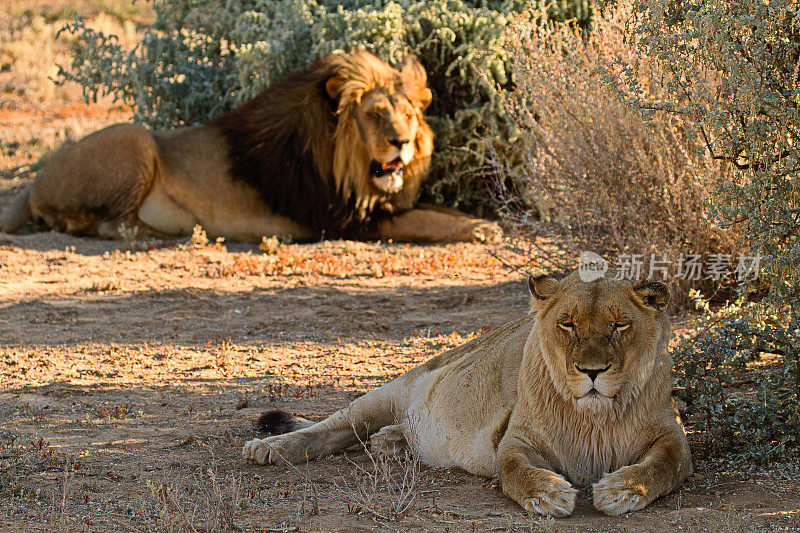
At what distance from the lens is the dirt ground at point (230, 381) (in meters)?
3.93

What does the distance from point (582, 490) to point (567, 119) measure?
4108mm

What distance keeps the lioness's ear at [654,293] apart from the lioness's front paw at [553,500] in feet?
2.50

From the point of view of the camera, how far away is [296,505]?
4102mm

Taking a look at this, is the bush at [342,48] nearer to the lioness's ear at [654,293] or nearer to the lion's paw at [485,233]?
the lion's paw at [485,233]

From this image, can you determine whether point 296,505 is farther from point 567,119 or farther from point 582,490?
point 567,119

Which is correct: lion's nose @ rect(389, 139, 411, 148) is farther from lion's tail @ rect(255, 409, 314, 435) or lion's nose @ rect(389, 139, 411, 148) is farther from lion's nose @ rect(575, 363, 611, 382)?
lion's nose @ rect(575, 363, 611, 382)

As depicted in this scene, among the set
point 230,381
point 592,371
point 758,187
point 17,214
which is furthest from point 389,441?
point 17,214

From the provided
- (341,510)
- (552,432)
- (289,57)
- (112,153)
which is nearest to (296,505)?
(341,510)

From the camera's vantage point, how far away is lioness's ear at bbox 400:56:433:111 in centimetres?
1009

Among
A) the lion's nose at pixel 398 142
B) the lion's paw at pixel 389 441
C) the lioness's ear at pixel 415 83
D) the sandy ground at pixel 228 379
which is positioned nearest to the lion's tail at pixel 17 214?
the sandy ground at pixel 228 379

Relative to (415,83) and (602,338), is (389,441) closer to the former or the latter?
(602,338)

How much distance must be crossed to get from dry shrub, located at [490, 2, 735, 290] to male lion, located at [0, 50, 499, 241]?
2272 millimetres

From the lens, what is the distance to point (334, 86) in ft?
32.8

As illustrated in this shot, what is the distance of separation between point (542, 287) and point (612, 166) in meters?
3.47
